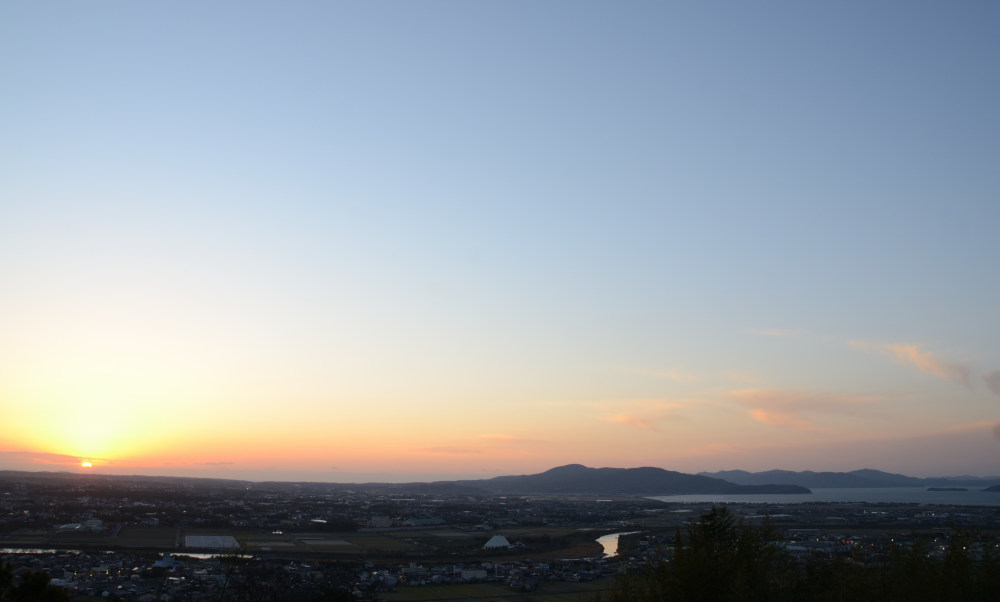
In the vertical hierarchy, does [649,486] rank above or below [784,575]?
below

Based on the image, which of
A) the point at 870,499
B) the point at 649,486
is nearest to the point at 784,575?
the point at 870,499

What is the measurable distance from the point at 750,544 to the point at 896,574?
10.3ft

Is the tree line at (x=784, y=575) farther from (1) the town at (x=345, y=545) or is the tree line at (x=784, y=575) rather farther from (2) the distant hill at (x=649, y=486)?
(2) the distant hill at (x=649, y=486)

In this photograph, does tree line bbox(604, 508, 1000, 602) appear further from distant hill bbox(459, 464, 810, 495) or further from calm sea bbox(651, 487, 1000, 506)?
distant hill bbox(459, 464, 810, 495)

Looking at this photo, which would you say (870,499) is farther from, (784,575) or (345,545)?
(784,575)

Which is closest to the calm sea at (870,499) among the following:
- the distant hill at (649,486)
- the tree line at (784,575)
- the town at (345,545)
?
the distant hill at (649,486)

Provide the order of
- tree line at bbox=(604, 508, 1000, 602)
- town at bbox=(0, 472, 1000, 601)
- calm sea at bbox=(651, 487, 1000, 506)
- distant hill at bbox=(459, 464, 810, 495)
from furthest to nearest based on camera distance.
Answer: distant hill at bbox=(459, 464, 810, 495) → calm sea at bbox=(651, 487, 1000, 506) → town at bbox=(0, 472, 1000, 601) → tree line at bbox=(604, 508, 1000, 602)

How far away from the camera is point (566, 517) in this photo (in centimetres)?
8194

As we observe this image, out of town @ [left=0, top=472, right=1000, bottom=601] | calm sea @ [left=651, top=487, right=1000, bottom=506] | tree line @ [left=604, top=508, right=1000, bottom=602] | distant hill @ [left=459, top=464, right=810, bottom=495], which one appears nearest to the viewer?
tree line @ [left=604, top=508, right=1000, bottom=602]

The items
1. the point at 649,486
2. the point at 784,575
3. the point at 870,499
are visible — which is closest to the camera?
the point at 784,575

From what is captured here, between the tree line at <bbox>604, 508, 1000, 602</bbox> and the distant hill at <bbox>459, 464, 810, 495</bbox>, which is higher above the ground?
the tree line at <bbox>604, 508, 1000, 602</bbox>

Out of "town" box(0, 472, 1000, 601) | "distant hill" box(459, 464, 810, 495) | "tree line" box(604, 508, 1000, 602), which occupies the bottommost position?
"distant hill" box(459, 464, 810, 495)

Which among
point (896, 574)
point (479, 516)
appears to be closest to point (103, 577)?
point (896, 574)

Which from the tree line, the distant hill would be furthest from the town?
the distant hill
